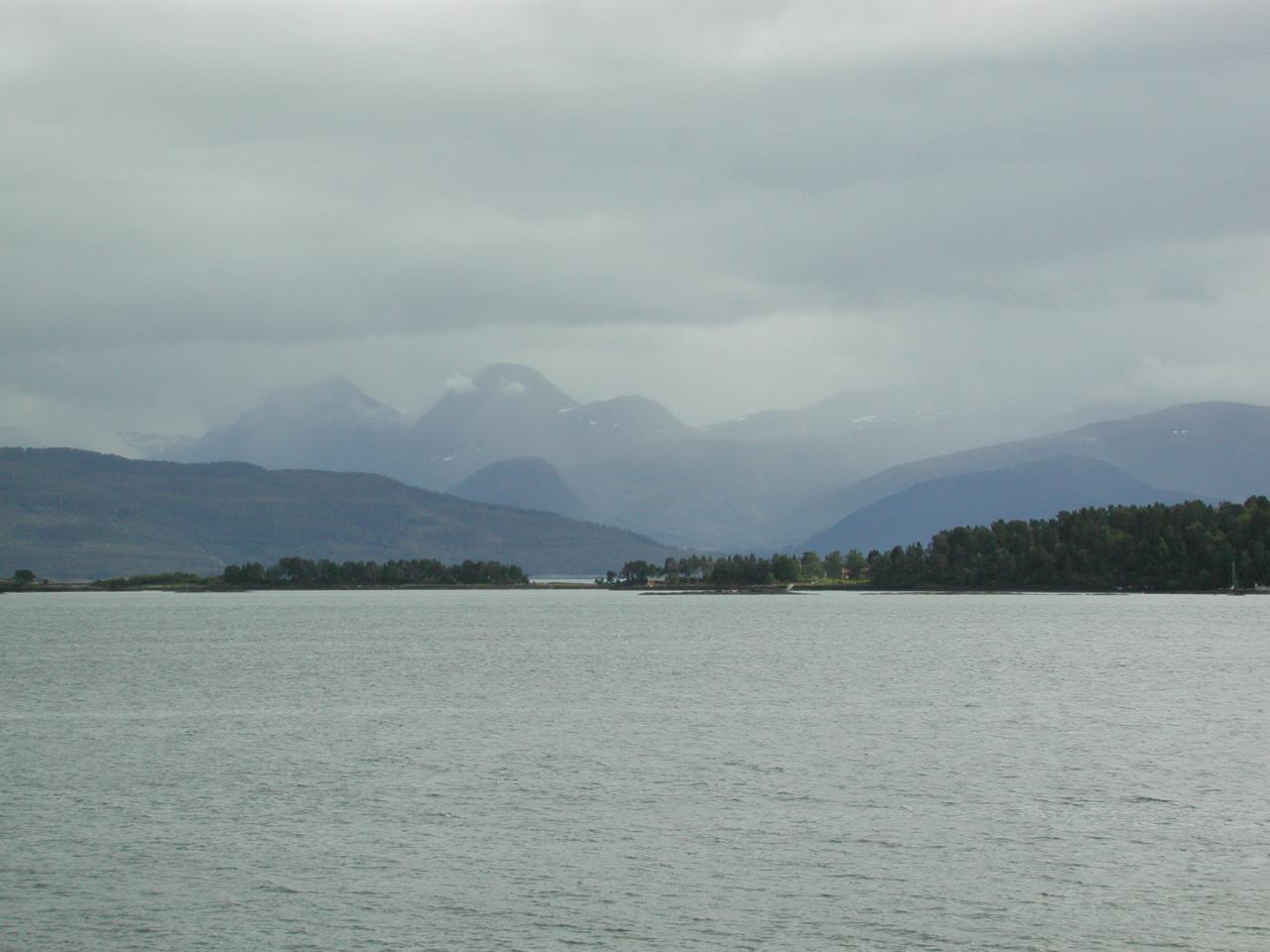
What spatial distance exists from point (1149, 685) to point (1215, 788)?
5793 centimetres

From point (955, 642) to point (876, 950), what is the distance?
5917 inches

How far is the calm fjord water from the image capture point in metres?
45.1

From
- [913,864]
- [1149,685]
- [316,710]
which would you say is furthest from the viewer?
[1149,685]

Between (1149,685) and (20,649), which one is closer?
(1149,685)

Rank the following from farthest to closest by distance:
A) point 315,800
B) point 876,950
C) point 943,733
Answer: point 943,733 < point 315,800 < point 876,950

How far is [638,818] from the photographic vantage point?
60938mm

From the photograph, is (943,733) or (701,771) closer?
(701,771)

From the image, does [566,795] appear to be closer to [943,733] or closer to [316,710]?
[943,733]

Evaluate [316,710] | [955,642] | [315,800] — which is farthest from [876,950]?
[955,642]

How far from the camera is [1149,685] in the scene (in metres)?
123

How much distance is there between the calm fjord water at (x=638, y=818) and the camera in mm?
45094

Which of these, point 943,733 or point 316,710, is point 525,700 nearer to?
point 316,710

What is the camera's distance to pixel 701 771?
73500mm

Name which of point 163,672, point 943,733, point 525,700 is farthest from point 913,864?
point 163,672
